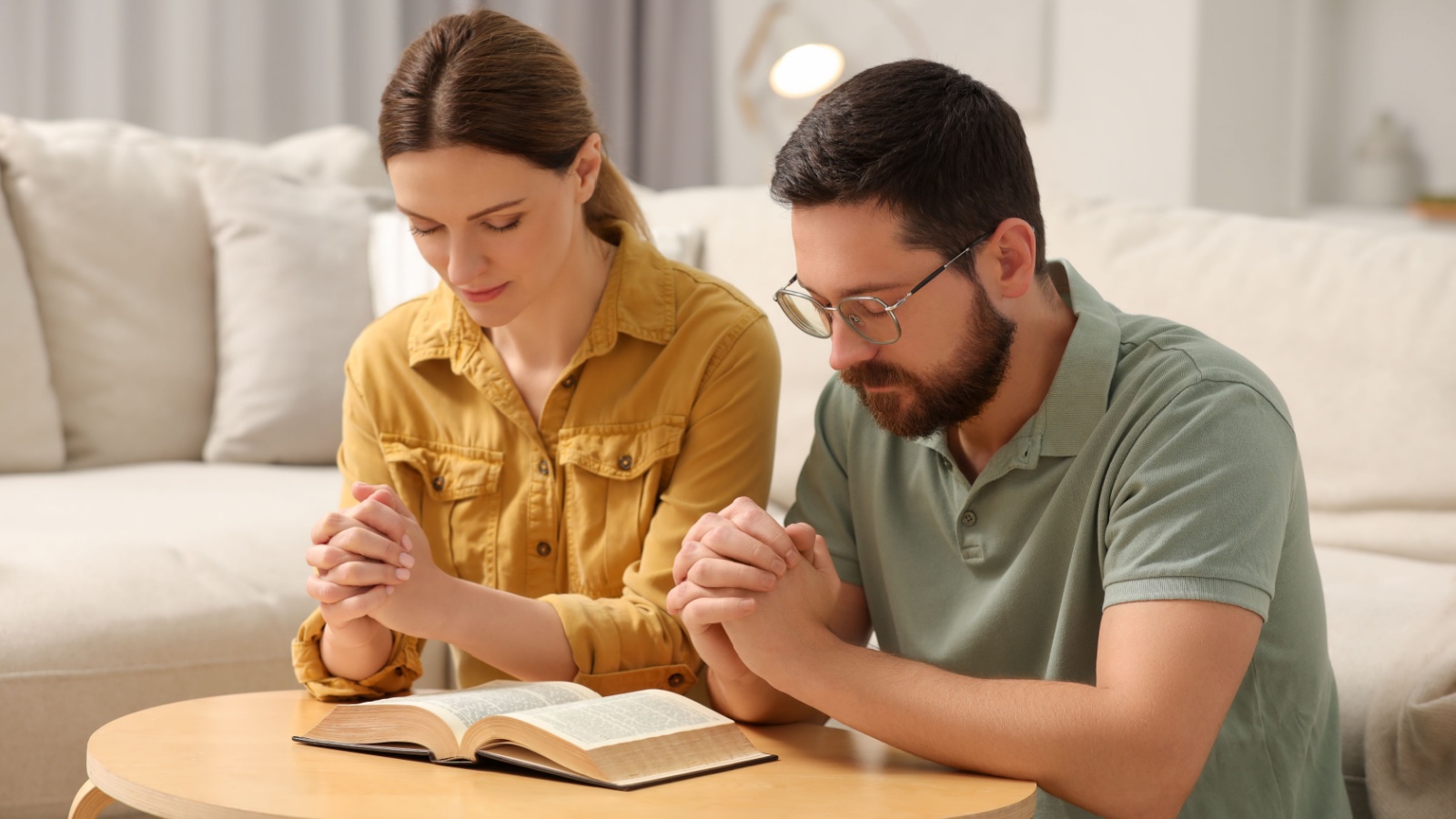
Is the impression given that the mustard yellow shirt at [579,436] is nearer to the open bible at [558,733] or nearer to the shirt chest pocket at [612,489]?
the shirt chest pocket at [612,489]

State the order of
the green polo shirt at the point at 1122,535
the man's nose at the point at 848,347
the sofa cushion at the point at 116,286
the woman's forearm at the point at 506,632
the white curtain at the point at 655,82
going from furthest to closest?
the white curtain at the point at 655,82 < the sofa cushion at the point at 116,286 < the woman's forearm at the point at 506,632 < the man's nose at the point at 848,347 < the green polo shirt at the point at 1122,535

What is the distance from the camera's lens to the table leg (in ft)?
3.72

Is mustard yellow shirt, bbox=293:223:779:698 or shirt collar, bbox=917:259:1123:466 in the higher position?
shirt collar, bbox=917:259:1123:466

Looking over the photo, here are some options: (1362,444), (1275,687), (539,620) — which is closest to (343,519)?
(539,620)

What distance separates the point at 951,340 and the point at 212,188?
1830 millimetres

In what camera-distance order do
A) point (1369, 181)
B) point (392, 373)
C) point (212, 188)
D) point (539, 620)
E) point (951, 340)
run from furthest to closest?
point (1369, 181), point (212, 188), point (392, 373), point (539, 620), point (951, 340)

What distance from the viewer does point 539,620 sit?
4.34ft

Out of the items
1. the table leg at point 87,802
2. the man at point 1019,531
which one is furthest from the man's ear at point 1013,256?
the table leg at point 87,802

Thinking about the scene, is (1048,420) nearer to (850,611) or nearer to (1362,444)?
(850,611)

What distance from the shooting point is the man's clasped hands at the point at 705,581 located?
3.61 feet

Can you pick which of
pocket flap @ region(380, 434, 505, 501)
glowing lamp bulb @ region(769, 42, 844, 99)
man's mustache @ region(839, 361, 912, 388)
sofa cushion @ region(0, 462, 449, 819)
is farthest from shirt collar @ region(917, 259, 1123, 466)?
glowing lamp bulb @ region(769, 42, 844, 99)

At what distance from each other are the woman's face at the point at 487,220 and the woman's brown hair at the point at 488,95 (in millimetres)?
15

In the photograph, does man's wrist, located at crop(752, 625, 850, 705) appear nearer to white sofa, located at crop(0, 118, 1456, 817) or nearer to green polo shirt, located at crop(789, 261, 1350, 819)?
green polo shirt, located at crop(789, 261, 1350, 819)

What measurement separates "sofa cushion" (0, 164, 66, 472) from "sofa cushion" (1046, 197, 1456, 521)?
1.69 m
